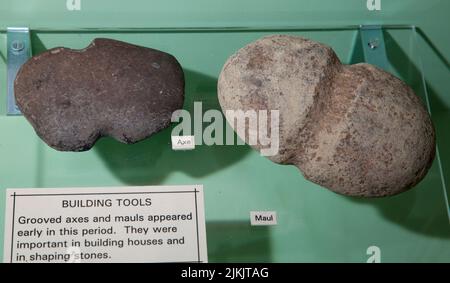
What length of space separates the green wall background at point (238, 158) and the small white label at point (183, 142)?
2 cm

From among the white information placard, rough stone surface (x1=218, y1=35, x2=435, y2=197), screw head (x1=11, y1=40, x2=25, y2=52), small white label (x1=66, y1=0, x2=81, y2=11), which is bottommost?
the white information placard

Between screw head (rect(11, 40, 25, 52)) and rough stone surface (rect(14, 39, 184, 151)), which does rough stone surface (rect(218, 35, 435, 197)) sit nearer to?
rough stone surface (rect(14, 39, 184, 151))

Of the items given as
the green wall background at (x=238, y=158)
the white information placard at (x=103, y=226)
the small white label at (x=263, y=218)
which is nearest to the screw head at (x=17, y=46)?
the green wall background at (x=238, y=158)

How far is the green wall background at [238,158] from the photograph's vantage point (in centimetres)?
119

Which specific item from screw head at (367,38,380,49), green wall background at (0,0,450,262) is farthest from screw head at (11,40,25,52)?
screw head at (367,38,380,49)

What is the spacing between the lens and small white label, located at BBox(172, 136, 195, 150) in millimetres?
1209

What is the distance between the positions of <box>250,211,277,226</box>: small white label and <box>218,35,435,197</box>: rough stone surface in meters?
0.16

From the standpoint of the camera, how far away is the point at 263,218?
3.90ft

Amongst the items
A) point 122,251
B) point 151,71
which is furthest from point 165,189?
point 151,71

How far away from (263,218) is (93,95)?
43 cm

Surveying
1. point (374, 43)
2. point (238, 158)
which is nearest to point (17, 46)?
point (238, 158)

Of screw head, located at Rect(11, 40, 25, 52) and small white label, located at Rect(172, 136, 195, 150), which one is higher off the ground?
screw head, located at Rect(11, 40, 25, 52)

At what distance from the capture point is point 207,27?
4.32 ft
